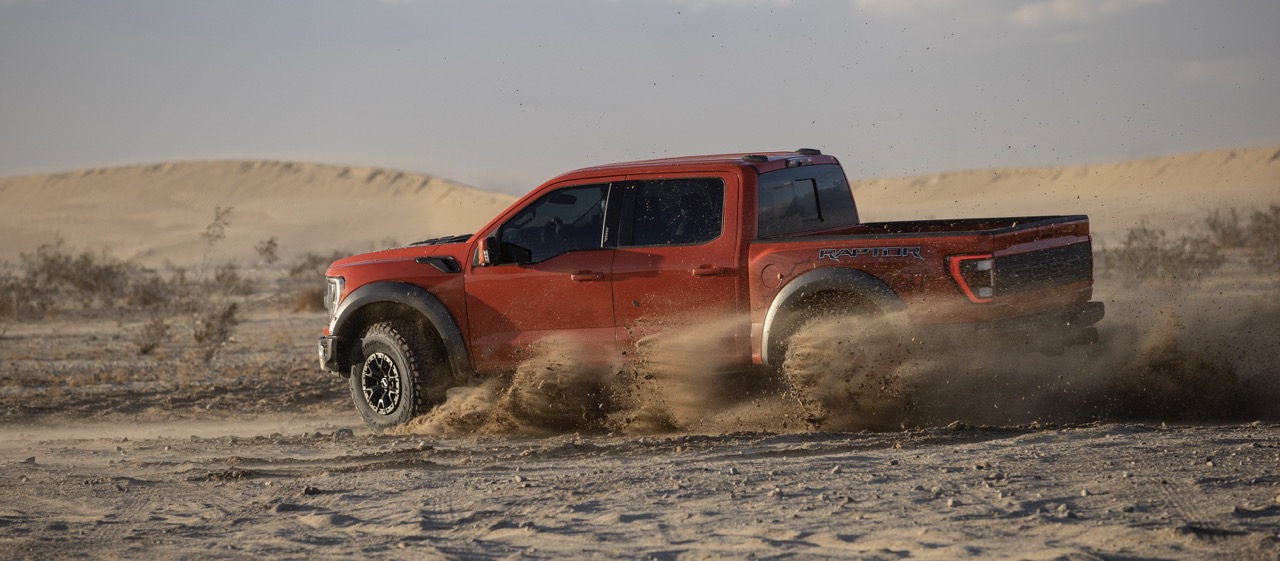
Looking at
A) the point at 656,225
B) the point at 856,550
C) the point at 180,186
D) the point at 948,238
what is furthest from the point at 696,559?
the point at 180,186

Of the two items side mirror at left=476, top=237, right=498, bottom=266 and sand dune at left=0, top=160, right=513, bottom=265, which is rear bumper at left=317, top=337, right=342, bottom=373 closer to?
side mirror at left=476, top=237, right=498, bottom=266

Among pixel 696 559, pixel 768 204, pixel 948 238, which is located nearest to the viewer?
pixel 696 559

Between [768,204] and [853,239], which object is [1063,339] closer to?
[853,239]

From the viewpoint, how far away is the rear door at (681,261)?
8484mm

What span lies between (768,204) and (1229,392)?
319 centimetres

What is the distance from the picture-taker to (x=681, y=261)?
857 cm

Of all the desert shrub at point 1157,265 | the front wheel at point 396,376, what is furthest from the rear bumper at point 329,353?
the desert shrub at point 1157,265

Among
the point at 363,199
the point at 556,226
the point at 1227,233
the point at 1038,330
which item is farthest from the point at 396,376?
the point at 363,199

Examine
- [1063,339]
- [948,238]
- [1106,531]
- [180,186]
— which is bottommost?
[1106,531]

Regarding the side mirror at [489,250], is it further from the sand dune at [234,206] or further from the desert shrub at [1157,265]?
the sand dune at [234,206]

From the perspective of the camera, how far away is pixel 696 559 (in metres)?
5.26

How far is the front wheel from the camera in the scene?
9547 millimetres

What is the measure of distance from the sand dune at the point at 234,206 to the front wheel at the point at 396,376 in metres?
51.0

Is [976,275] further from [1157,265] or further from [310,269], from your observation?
[310,269]
